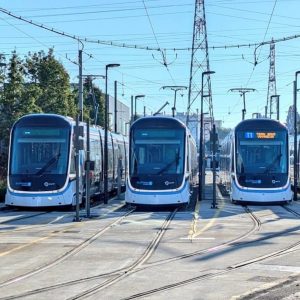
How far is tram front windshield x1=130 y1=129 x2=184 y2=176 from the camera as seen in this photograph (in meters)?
25.6

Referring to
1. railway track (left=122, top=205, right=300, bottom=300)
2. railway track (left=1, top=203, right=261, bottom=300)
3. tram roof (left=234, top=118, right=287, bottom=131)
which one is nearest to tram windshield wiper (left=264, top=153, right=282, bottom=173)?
tram roof (left=234, top=118, right=287, bottom=131)

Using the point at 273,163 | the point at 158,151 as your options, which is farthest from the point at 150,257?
the point at 273,163

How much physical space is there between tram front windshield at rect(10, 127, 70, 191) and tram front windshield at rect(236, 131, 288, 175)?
7.57 metres

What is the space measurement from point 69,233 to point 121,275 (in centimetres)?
645

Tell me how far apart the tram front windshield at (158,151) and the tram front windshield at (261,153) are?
3.26 meters

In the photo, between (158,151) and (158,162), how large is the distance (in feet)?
1.48

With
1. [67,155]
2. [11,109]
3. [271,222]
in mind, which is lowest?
[271,222]

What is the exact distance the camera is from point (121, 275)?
36.1ft

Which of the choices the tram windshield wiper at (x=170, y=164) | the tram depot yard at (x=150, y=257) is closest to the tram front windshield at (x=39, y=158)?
the tram depot yard at (x=150, y=257)

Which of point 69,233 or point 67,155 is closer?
point 69,233

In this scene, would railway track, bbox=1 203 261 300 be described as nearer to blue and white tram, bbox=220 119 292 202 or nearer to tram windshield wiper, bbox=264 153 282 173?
blue and white tram, bbox=220 119 292 202

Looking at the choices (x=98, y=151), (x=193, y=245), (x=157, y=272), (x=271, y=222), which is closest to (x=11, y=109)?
(x=98, y=151)

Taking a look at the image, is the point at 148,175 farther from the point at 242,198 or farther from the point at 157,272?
the point at 157,272

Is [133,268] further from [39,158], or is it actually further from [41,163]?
[39,158]
